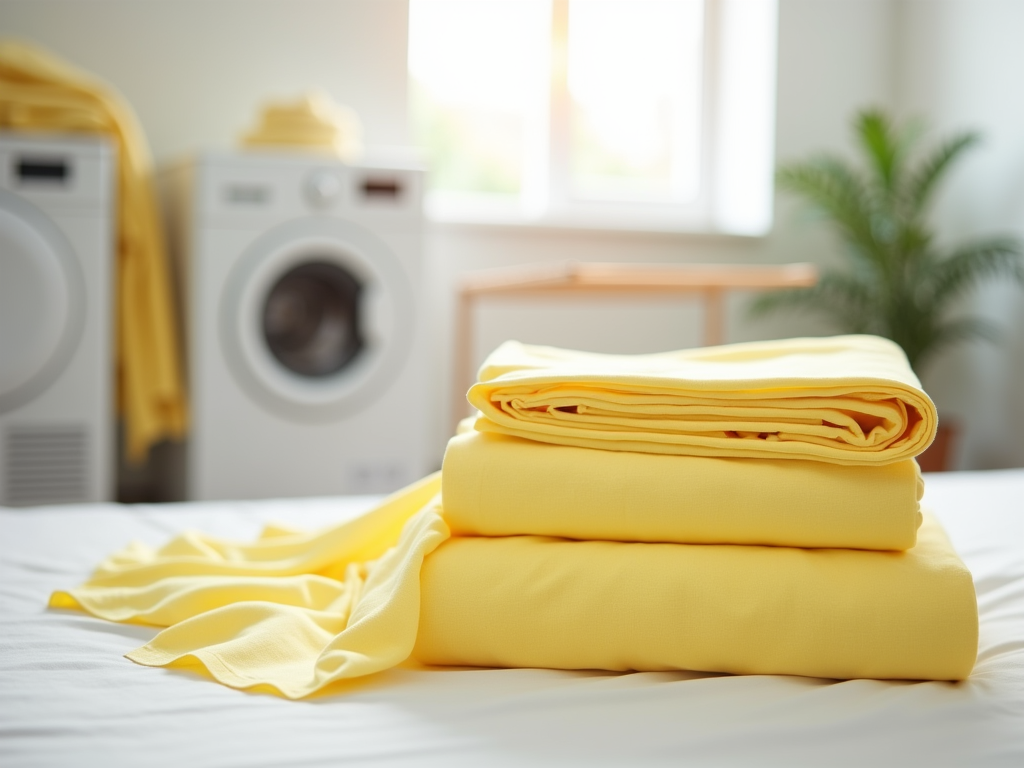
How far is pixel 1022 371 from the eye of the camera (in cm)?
335

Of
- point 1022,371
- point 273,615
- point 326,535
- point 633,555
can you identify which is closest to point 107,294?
point 326,535

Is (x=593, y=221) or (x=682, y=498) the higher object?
(x=593, y=221)

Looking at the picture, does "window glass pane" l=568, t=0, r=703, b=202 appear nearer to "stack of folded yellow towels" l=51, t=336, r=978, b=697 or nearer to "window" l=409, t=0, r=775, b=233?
"window" l=409, t=0, r=775, b=233

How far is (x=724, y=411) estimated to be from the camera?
0.78 m

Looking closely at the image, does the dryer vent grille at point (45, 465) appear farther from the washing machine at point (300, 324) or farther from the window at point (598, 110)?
the window at point (598, 110)

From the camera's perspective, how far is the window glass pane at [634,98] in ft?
12.8

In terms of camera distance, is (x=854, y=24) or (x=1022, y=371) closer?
(x=1022, y=371)

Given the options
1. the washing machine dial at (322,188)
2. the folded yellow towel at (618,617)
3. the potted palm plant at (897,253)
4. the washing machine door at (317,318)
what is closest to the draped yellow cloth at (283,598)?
the folded yellow towel at (618,617)

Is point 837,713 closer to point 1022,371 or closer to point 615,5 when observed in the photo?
point 1022,371

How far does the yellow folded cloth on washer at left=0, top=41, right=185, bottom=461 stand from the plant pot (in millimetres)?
2231

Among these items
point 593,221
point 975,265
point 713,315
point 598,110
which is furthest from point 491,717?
point 598,110

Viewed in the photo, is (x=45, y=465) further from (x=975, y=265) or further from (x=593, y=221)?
(x=975, y=265)

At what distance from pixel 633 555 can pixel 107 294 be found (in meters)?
2.15

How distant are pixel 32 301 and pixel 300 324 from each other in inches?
25.5
